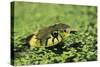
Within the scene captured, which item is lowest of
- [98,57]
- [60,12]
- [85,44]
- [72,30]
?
[98,57]

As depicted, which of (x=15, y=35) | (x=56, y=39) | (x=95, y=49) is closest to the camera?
(x=15, y=35)

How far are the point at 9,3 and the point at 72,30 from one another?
72 cm

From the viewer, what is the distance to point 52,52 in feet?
7.30

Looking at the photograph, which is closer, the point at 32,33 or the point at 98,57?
the point at 32,33

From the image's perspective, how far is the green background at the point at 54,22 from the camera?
6.90ft

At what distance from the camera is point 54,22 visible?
7.32 ft

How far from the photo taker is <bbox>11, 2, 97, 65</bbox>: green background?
2.10m

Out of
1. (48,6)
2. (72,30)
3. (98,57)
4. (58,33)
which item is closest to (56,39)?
(58,33)

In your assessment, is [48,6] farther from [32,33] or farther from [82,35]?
[82,35]

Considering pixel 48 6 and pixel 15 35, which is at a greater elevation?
pixel 48 6

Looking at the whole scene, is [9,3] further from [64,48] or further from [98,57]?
[98,57]

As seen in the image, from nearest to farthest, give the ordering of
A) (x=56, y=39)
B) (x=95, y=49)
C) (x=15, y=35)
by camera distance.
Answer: (x=15, y=35), (x=56, y=39), (x=95, y=49)

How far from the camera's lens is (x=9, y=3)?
2.11m

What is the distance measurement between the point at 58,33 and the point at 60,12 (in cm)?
22
